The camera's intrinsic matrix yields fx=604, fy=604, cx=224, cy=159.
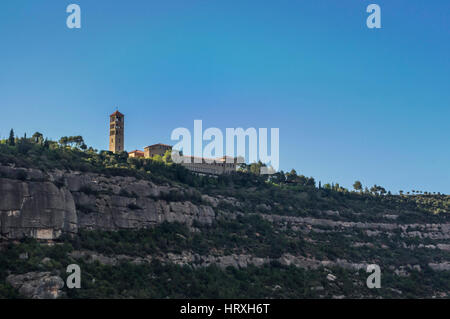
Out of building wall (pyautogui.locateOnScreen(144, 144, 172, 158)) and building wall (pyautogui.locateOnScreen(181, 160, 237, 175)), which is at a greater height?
building wall (pyautogui.locateOnScreen(144, 144, 172, 158))

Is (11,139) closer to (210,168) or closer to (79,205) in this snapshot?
(79,205)

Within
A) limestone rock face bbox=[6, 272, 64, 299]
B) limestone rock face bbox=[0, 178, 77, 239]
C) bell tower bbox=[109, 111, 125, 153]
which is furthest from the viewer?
bell tower bbox=[109, 111, 125, 153]

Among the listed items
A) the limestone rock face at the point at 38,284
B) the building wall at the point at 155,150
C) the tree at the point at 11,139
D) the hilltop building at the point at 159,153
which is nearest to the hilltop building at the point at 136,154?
the hilltop building at the point at 159,153

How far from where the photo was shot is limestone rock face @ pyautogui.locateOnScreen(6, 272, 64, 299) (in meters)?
47.6

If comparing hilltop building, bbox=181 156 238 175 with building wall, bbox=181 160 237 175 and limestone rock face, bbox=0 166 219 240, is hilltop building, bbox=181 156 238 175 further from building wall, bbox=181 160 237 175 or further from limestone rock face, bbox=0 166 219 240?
limestone rock face, bbox=0 166 219 240

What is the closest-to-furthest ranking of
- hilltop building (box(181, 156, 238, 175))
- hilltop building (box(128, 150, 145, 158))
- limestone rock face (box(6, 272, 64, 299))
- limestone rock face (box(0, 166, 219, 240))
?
limestone rock face (box(6, 272, 64, 299))
limestone rock face (box(0, 166, 219, 240))
hilltop building (box(181, 156, 238, 175))
hilltop building (box(128, 150, 145, 158))

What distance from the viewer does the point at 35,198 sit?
5525cm

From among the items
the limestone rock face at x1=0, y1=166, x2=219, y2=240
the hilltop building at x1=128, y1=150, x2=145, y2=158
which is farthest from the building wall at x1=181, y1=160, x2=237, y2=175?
the limestone rock face at x1=0, y1=166, x2=219, y2=240

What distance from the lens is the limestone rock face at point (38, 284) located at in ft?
156

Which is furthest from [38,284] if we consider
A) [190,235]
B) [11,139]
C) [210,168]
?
[210,168]

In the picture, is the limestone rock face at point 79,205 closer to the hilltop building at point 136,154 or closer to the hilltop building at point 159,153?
the hilltop building at point 159,153

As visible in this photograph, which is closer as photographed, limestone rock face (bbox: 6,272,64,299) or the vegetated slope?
limestone rock face (bbox: 6,272,64,299)

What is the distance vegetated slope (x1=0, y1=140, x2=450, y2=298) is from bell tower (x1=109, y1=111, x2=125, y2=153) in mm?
9803

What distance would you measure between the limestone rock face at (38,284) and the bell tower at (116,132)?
50004mm
